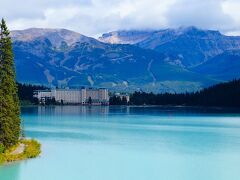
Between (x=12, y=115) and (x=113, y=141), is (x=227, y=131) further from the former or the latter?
(x=12, y=115)

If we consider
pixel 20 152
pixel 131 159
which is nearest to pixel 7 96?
pixel 20 152

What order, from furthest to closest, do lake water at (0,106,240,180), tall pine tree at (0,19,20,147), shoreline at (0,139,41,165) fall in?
tall pine tree at (0,19,20,147) < shoreline at (0,139,41,165) < lake water at (0,106,240,180)

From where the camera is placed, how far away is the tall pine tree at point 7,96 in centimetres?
5194

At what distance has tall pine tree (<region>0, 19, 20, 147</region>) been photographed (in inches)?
2045

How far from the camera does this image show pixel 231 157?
182 feet

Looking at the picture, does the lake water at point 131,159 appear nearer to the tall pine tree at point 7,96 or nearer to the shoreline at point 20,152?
the shoreline at point 20,152

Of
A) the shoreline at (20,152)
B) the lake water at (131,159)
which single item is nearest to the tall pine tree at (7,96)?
the shoreline at (20,152)

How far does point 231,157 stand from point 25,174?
70.1 feet

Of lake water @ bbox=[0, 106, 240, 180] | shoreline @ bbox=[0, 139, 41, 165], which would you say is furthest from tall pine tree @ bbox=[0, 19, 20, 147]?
lake water @ bbox=[0, 106, 240, 180]

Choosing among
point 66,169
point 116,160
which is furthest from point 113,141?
point 66,169

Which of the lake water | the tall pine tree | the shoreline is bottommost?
the lake water

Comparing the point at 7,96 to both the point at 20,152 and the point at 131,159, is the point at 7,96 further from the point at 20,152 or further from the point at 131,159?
the point at 131,159

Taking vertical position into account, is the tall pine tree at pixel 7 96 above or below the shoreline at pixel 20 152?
above

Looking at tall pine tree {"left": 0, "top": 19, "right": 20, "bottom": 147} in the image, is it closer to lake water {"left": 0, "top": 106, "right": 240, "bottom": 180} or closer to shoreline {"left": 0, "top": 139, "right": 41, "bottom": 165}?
shoreline {"left": 0, "top": 139, "right": 41, "bottom": 165}
